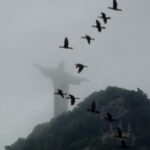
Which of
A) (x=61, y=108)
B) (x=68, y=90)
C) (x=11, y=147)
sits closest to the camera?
Result: (x=11, y=147)

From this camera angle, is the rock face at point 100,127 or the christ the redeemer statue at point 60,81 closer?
the rock face at point 100,127

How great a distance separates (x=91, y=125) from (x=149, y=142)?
17081mm

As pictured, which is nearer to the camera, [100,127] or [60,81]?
[100,127]

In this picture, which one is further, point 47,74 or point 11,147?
point 47,74

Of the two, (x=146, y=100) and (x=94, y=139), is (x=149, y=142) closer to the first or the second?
(x=94, y=139)

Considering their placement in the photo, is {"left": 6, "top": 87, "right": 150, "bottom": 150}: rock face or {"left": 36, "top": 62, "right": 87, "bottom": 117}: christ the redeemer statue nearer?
{"left": 6, "top": 87, "right": 150, "bottom": 150}: rock face

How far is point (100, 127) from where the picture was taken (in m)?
114

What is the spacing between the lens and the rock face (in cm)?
10456

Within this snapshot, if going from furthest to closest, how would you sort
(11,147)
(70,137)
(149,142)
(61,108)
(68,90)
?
1. (68,90)
2. (61,108)
3. (11,147)
4. (70,137)
5. (149,142)

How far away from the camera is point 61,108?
164875 mm

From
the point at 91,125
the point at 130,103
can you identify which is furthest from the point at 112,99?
the point at 91,125

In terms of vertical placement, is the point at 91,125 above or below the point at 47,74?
below

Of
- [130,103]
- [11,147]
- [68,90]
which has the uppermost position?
[68,90]

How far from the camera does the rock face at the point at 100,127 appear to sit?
10456cm
